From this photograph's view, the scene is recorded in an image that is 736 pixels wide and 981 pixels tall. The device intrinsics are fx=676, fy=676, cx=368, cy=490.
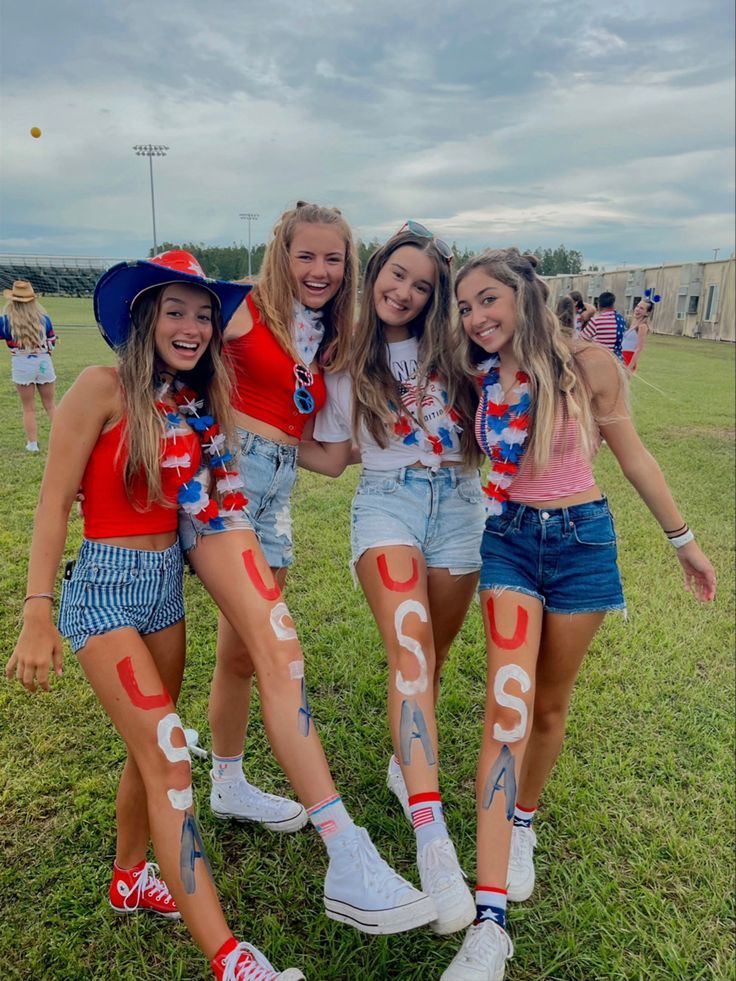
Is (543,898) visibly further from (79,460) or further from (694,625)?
(694,625)

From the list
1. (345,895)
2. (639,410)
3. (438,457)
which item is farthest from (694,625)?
(639,410)

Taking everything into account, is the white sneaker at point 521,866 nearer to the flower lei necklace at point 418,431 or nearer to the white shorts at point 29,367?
the flower lei necklace at point 418,431

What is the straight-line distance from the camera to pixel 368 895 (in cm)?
184

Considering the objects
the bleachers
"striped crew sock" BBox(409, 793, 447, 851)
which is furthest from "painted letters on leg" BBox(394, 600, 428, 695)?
the bleachers

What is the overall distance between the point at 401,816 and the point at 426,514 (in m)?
1.31

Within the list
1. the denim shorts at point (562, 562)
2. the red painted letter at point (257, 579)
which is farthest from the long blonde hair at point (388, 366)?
the red painted letter at point (257, 579)

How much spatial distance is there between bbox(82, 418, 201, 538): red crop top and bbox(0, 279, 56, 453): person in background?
717 cm

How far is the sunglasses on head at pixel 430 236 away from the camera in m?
2.59

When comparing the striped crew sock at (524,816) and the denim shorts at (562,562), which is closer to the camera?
the denim shorts at (562,562)

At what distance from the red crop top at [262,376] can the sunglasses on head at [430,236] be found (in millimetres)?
676

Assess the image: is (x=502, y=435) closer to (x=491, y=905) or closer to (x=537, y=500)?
(x=537, y=500)

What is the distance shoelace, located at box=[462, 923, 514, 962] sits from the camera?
6.38ft

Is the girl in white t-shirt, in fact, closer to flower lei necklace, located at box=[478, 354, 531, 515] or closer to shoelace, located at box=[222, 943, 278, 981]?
flower lei necklace, located at box=[478, 354, 531, 515]

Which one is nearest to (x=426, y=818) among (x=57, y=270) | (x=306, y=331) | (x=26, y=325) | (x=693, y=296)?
(x=306, y=331)
